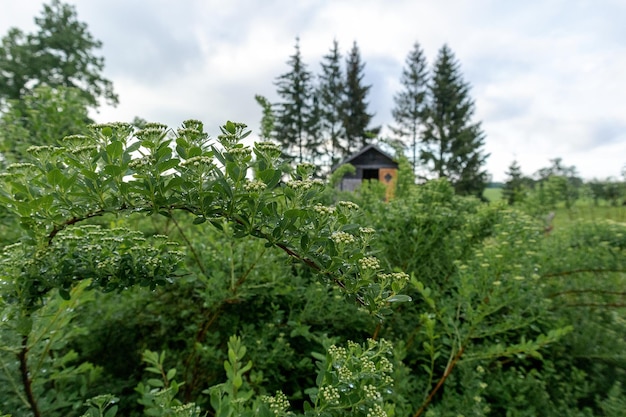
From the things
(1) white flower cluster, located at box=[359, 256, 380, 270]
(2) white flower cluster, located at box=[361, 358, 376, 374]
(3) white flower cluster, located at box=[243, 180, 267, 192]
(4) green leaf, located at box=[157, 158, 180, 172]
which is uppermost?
(4) green leaf, located at box=[157, 158, 180, 172]

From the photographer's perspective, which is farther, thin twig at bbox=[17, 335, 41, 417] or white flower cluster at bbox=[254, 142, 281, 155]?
thin twig at bbox=[17, 335, 41, 417]

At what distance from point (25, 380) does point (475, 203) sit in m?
3.27

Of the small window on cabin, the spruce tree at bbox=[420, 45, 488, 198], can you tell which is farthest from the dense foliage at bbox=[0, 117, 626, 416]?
the spruce tree at bbox=[420, 45, 488, 198]

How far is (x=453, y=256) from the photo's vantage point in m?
2.26

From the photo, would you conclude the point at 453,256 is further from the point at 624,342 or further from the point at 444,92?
the point at 444,92

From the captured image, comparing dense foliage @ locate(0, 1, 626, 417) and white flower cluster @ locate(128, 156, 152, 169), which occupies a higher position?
white flower cluster @ locate(128, 156, 152, 169)

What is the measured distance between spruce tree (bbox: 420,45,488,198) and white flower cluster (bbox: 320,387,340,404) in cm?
2214

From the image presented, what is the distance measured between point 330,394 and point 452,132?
25845mm

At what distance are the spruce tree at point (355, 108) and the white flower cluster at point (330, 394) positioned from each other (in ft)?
85.3

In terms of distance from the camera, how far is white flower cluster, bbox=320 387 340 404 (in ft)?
2.39

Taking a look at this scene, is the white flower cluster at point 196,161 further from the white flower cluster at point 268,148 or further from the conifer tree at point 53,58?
the conifer tree at point 53,58

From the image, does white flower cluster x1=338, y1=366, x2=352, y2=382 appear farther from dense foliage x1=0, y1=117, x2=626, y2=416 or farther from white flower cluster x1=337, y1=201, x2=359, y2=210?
Answer: white flower cluster x1=337, y1=201, x2=359, y2=210

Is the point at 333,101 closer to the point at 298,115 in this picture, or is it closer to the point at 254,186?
the point at 298,115

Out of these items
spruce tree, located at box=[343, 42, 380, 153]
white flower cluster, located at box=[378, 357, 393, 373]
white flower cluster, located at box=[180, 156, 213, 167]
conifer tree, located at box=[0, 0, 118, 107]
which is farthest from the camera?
spruce tree, located at box=[343, 42, 380, 153]
